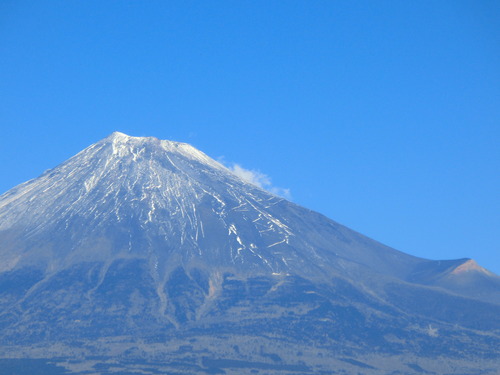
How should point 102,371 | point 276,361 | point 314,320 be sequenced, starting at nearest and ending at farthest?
point 102,371, point 276,361, point 314,320

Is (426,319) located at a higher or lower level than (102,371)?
higher

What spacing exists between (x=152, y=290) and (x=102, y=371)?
4570 cm

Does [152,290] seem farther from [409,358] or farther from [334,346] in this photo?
[409,358]

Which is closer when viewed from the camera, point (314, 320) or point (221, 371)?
point (221, 371)

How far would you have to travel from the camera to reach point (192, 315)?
18938 centimetres

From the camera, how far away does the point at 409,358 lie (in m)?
176

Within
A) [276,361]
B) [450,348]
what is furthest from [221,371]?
[450,348]

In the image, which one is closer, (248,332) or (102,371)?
(102,371)

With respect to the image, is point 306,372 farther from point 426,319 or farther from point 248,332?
point 426,319

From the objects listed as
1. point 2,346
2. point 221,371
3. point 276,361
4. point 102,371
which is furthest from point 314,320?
point 2,346

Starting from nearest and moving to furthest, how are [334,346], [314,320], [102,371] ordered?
[102,371], [334,346], [314,320]

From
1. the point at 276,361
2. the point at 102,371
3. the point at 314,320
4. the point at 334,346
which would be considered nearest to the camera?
the point at 102,371

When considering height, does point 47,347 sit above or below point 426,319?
below

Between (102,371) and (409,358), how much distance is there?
64.6 m
